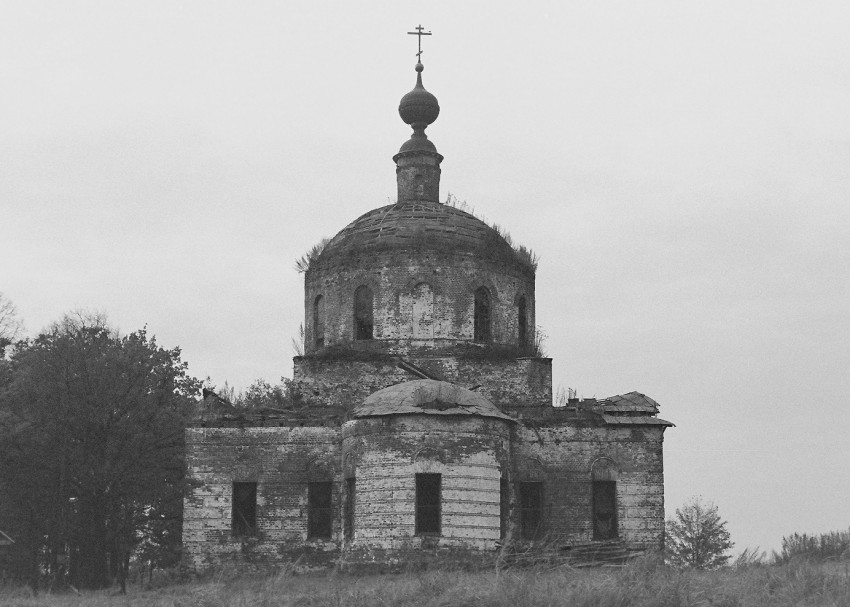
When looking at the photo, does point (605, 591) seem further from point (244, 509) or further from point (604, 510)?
point (244, 509)

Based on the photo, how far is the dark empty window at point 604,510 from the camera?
76.1 feet

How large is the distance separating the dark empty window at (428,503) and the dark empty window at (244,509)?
325 cm

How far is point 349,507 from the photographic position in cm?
2244

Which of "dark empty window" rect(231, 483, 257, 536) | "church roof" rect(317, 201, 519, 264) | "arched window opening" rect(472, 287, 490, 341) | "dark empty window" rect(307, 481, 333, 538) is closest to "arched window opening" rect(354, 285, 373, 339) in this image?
"church roof" rect(317, 201, 519, 264)

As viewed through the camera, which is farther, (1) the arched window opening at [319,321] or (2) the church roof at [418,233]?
(1) the arched window opening at [319,321]

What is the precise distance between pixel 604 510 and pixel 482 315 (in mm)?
4766

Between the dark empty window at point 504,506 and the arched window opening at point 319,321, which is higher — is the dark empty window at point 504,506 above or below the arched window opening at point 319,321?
below

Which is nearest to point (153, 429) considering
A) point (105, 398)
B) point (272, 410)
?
point (105, 398)

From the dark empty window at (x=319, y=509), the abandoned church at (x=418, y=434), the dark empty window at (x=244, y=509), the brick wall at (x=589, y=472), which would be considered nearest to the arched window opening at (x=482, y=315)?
the abandoned church at (x=418, y=434)

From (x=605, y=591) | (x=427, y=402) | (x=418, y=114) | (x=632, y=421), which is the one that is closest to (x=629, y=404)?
(x=632, y=421)

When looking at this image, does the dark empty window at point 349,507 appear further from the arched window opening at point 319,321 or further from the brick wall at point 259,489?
the arched window opening at point 319,321

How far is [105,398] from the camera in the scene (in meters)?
25.5

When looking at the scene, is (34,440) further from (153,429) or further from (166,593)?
(166,593)

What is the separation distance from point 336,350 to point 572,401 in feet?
15.4
